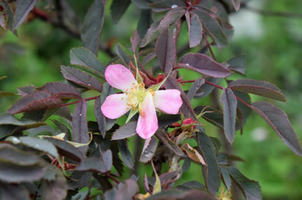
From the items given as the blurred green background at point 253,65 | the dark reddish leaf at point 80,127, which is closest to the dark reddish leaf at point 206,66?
the dark reddish leaf at point 80,127

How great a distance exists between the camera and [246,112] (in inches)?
36.4

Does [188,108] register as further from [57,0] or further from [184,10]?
[57,0]

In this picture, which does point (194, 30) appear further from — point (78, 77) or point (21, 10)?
point (21, 10)

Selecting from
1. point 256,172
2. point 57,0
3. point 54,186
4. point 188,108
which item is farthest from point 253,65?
point 54,186

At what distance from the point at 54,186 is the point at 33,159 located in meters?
0.06

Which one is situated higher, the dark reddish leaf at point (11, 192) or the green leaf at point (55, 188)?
the dark reddish leaf at point (11, 192)

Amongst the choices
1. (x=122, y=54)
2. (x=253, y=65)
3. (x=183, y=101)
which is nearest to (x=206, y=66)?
(x=183, y=101)

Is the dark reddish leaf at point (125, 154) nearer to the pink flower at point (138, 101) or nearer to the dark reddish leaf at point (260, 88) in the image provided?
the pink flower at point (138, 101)

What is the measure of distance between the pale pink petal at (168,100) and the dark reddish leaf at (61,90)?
185mm

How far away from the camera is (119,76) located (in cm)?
67

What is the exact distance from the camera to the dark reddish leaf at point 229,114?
667 millimetres

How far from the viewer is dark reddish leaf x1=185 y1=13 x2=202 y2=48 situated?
713 mm

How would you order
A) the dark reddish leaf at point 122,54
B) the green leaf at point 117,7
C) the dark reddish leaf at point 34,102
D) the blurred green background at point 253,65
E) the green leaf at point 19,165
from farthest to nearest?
the blurred green background at point 253,65
the green leaf at point 117,7
the dark reddish leaf at point 122,54
the dark reddish leaf at point 34,102
the green leaf at point 19,165

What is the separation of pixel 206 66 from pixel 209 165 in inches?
8.6
